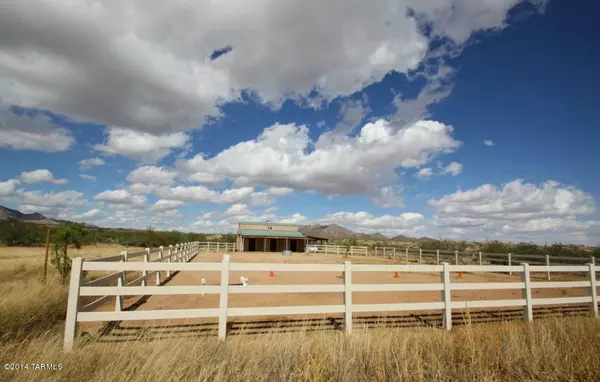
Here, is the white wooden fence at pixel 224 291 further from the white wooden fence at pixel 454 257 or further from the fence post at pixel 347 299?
the white wooden fence at pixel 454 257

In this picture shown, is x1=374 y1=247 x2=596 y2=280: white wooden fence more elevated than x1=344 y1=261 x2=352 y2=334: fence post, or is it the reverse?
x1=344 y1=261 x2=352 y2=334: fence post

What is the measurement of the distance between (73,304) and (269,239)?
1866 inches

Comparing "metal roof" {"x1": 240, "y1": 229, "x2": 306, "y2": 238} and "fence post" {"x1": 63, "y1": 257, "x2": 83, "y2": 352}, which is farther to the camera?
"metal roof" {"x1": 240, "y1": 229, "x2": 306, "y2": 238}

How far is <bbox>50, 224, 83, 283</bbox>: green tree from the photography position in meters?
10.2

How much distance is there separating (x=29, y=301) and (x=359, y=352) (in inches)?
257

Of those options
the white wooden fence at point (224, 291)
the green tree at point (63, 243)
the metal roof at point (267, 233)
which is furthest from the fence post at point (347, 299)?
the metal roof at point (267, 233)

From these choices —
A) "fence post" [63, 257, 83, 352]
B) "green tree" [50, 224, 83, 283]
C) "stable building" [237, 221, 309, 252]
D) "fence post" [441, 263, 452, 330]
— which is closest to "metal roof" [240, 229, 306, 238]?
"stable building" [237, 221, 309, 252]

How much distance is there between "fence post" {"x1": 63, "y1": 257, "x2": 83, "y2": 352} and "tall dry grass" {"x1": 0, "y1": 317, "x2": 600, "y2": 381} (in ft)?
0.56

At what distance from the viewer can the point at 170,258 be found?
14266 mm

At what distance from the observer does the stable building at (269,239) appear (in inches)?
1970

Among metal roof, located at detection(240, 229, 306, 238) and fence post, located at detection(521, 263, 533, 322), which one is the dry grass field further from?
metal roof, located at detection(240, 229, 306, 238)

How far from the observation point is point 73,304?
527 cm

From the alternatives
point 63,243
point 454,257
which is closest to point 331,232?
point 454,257

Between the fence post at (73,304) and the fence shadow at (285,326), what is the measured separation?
454mm
